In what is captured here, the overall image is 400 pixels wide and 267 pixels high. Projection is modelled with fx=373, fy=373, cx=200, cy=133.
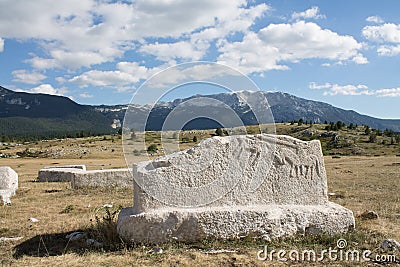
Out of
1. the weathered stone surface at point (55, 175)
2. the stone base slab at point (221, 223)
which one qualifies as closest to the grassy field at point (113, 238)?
the stone base slab at point (221, 223)

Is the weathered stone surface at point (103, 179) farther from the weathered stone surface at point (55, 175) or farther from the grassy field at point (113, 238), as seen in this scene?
the weathered stone surface at point (55, 175)

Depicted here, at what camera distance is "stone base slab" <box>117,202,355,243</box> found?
6395 mm

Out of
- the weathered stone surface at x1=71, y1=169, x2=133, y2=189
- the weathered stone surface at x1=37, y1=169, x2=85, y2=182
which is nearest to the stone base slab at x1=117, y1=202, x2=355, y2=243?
the weathered stone surface at x1=71, y1=169, x2=133, y2=189

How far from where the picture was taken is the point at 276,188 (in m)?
7.32

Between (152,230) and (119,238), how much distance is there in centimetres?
74

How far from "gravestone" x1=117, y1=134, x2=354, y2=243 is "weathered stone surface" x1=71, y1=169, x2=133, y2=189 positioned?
8.39 metres

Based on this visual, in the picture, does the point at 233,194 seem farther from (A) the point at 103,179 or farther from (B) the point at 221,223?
(A) the point at 103,179

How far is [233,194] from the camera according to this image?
23.1 ft

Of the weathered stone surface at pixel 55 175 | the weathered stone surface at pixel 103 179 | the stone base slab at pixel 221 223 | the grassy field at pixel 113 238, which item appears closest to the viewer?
the grassy field at pixel 113 238

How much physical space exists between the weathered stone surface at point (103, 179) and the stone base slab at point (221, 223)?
8.50 m

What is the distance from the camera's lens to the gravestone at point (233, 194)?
6441 mm

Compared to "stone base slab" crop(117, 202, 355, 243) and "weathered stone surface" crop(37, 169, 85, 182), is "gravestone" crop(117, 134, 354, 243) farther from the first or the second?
"weathered stone surface" crop(37, 169, 85, 182)

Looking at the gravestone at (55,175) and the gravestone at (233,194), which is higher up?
the gravestone at (233,194)

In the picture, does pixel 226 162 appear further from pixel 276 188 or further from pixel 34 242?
pixel 34 242
